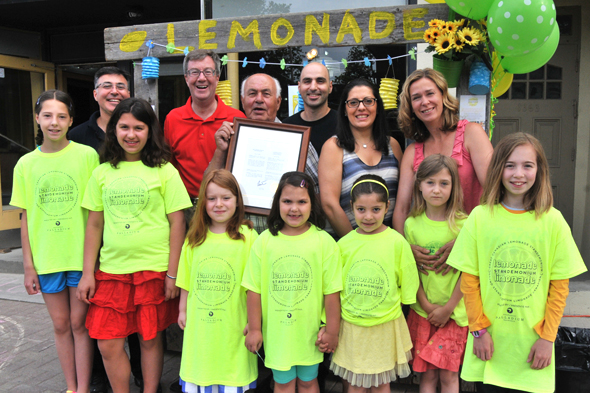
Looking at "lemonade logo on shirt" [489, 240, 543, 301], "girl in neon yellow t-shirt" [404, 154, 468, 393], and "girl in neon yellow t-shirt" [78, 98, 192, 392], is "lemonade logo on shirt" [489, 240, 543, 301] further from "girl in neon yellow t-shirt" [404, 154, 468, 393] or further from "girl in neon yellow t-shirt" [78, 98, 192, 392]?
"girl in neon yellow t-shirt" [78, 98, 192, 392]

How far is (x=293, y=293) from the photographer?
2443 millimetres

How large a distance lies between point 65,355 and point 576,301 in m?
3.88

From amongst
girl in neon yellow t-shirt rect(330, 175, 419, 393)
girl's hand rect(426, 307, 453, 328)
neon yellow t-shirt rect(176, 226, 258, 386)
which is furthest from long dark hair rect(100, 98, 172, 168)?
girl's hand rect(426, 307, 453, 328)

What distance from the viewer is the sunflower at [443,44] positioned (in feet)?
9.61

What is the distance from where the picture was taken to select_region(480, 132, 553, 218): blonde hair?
7.04 ft

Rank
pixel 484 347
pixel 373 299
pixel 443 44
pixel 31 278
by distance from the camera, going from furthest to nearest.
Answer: pixel 443 44 → pixel 31 278 → pixel 373 299 → pixel 484 347

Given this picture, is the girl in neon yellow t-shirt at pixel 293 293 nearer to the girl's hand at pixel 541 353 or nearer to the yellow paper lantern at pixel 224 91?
the girl's hand at pixel 541 353

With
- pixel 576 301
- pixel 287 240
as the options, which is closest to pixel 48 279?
pixel 287 240

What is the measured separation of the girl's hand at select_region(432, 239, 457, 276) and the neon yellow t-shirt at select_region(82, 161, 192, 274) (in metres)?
1.55

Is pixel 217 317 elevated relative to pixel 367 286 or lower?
lower

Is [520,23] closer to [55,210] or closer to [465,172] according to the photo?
[465,172]

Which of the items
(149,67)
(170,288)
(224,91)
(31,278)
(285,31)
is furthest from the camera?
(224,91)

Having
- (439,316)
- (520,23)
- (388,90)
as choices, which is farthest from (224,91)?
(439,316)

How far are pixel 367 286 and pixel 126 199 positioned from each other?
1.52 m
